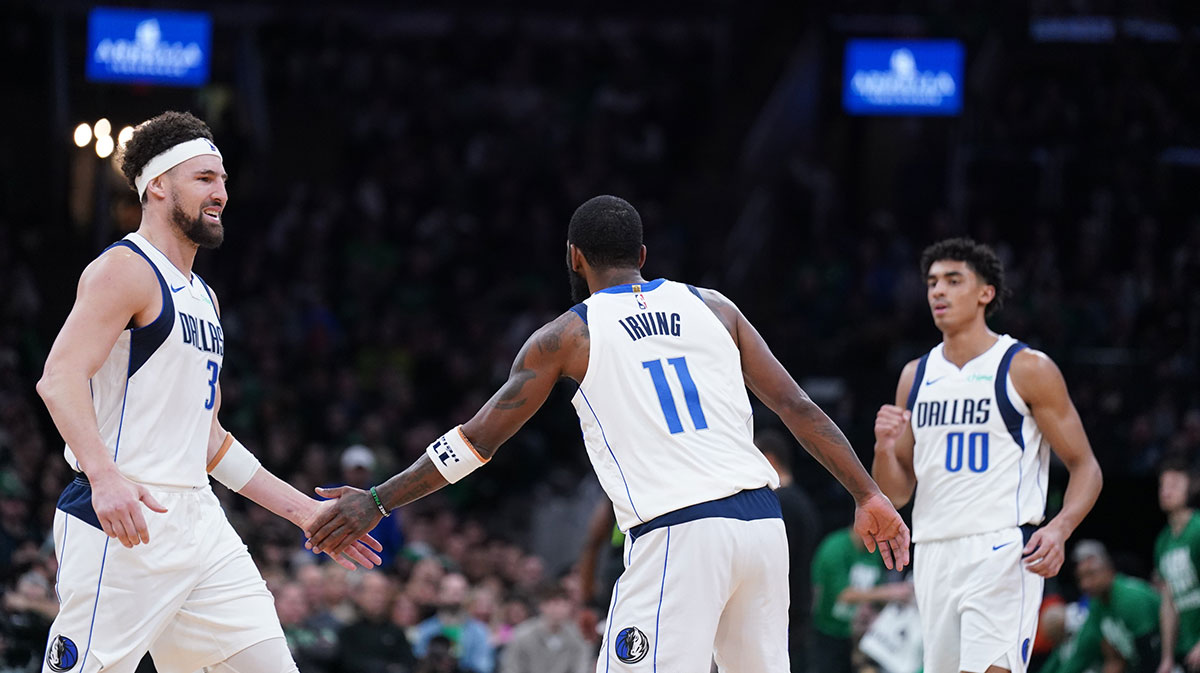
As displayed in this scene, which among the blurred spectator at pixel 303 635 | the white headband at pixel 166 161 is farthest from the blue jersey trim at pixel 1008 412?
the blurred spectator at pixel 303 635

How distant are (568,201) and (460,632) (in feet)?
31.1

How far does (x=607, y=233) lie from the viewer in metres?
5.96

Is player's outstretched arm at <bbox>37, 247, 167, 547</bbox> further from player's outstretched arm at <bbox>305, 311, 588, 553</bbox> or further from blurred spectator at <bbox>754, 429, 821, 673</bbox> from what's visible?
blurred spectator at <bbox>754, 429, 821, 673</bbox>

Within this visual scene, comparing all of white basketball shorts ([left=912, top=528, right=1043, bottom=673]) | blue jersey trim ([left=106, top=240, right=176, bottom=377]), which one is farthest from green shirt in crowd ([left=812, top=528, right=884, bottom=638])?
blue jersey trim ([left=106, top=240, right=176, bottom=377])

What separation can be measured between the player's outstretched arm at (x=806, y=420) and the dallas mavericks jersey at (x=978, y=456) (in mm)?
1507

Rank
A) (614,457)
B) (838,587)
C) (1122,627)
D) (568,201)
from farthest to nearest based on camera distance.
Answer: (568,201) < (838,587) < (1122,627) < (614,457)

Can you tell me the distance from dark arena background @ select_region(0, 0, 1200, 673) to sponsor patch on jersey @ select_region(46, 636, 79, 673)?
8385mm

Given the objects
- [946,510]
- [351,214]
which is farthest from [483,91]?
[946,510]

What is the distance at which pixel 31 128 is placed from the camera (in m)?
21.6

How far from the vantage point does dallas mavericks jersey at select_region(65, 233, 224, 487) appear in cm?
559

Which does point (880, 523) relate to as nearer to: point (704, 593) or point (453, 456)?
point (704, 593)

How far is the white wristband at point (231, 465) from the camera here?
6.37 m

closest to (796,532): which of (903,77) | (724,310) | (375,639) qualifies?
(375,639)

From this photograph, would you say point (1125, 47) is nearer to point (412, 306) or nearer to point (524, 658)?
point (412, 306)
